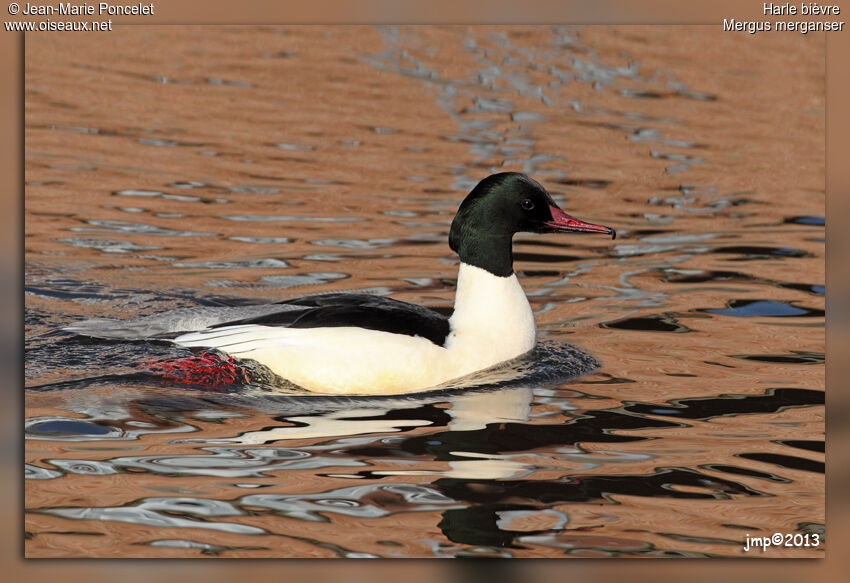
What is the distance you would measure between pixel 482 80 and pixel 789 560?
1313cm

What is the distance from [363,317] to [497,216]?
1.12 metres

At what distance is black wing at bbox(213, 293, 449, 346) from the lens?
769cm

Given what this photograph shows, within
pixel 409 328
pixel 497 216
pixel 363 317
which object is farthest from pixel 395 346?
pixel 497 216

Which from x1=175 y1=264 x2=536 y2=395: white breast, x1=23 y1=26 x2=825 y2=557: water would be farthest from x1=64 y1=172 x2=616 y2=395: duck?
x1=23 y1=26 x2=825 y2=557: water

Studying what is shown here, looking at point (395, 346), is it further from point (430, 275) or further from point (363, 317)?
point (430, 275)

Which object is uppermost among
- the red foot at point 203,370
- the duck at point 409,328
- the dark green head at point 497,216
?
the dark green head at point 497,216

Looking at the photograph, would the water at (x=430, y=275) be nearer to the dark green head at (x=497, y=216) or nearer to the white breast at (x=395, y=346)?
the white breast at (x=395, y=346)

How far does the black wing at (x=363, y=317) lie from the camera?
25.2ft

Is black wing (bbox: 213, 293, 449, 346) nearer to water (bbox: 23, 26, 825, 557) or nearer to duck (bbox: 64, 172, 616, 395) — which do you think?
duck (bbox: 64, 172, 616, 395)

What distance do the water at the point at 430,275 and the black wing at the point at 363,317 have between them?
1.42 ft

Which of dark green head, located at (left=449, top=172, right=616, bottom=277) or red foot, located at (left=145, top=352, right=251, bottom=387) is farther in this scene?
dark green head, located at (left=449, top=172, right=616, bottom=277)

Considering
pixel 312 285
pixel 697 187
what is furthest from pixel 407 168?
pixel 312 285

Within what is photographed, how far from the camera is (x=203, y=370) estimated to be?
7879 millimetres

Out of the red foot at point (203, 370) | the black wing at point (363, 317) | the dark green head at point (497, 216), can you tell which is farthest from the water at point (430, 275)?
the dark green head at point (497, 216)
